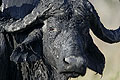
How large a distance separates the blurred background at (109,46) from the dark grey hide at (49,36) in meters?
1.44

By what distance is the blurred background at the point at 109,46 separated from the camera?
9.23 metres

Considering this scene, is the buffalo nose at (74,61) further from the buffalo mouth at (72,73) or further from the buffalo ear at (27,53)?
the buffalo ear at (27,53)

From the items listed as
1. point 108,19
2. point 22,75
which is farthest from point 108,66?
point 22,75

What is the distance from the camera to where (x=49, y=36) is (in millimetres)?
3984

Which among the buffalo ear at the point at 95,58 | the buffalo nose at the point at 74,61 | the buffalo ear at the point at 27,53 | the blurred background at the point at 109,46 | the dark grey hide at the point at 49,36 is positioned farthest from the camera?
the blurred background at the point at 109,46

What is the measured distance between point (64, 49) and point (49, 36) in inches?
7.6

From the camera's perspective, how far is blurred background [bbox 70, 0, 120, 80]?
30.3ft

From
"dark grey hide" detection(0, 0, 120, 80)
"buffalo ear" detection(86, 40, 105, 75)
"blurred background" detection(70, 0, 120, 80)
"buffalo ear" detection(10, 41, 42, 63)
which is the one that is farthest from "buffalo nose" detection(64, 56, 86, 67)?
"blurred background" detection(70, 0, 120, 80)

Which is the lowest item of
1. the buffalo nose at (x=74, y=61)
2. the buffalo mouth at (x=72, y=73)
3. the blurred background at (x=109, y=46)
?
the blurred background at (x=109, y=46)

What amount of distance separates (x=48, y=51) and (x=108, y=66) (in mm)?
6180

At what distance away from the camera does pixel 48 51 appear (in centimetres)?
402

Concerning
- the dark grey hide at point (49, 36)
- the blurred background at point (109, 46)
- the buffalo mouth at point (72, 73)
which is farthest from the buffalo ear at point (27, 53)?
the blurred background at point (109, 46)

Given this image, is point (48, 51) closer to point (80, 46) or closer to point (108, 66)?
point (80, 46)

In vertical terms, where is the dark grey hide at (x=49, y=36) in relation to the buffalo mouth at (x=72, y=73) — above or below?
above
